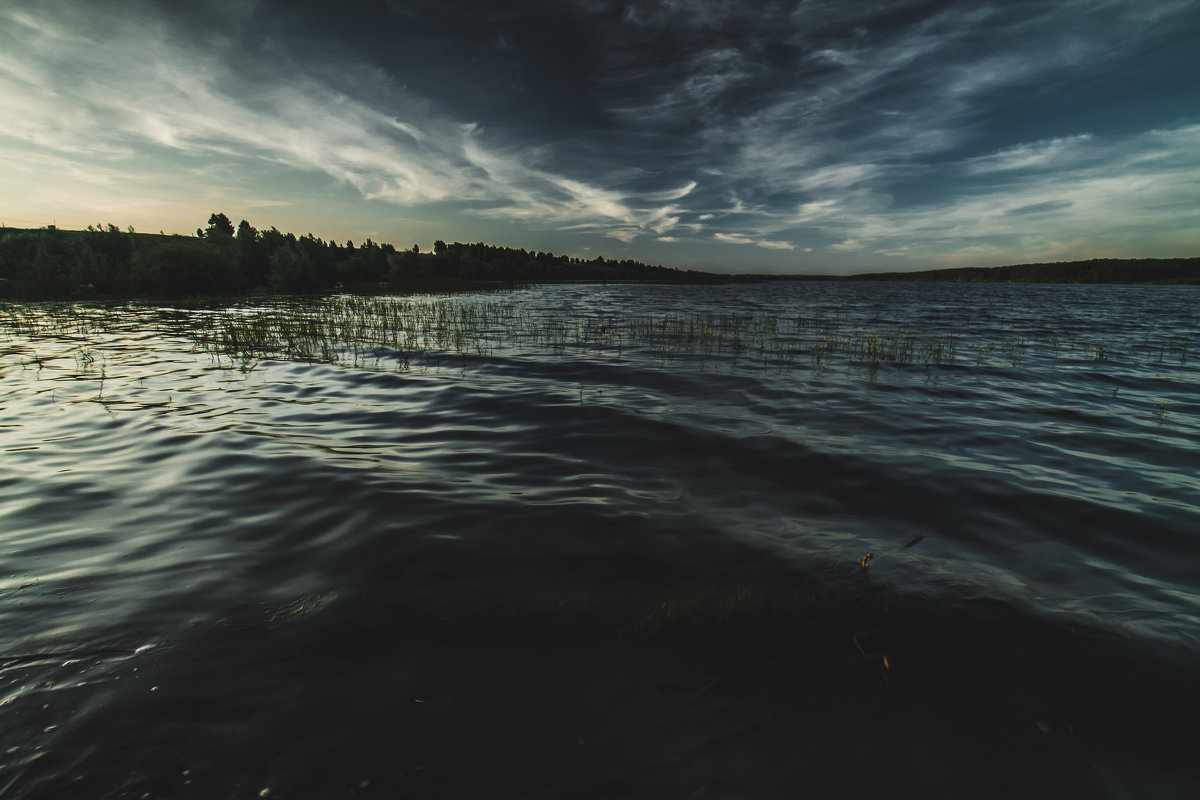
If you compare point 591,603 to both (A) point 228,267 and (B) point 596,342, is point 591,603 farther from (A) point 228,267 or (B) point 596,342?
(A) point 228,267

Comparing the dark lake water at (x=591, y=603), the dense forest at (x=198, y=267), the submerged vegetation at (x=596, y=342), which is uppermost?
the dense forest at (x=198, y=267)

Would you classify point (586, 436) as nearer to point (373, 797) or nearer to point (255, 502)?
point (255, 502)

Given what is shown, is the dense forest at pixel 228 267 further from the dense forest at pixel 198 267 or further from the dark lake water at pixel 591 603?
the dark lake water at pixel 591 603

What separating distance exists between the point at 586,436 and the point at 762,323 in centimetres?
2159

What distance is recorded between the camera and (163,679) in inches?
109

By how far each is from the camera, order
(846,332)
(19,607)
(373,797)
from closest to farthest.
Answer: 1. (373,797)
2. (19,607)
3. (846,332)

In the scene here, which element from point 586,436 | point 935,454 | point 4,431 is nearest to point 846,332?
point 935,454

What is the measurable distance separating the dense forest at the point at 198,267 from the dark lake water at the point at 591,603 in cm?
4875

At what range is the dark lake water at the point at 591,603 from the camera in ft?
7.82

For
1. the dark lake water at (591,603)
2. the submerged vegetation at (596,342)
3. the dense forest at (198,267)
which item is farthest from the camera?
the dense forest at (198,267)

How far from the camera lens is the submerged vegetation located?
50.1 ft

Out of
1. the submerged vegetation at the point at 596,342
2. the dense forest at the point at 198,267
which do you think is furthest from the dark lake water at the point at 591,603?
the dense forest at the point at 198,267

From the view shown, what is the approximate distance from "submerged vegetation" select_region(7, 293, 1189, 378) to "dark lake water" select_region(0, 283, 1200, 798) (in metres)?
6.44

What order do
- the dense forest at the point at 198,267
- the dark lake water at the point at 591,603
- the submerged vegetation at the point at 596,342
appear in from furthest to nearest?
the dense forest at the point at 198,267 → the submerged vegetation at the point at 596,342 → the dark lake water at the point at 591,603
